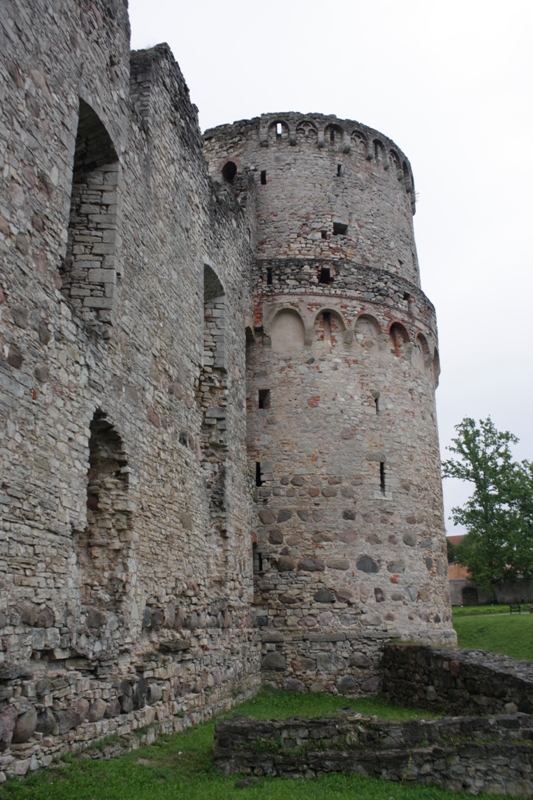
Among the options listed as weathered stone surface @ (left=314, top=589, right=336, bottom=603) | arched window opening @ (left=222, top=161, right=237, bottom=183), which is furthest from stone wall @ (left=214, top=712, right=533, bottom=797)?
arched window opening @ (left=222, top=161, right=237, bottom=183)

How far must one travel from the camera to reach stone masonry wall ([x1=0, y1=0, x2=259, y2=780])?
6.63 metres

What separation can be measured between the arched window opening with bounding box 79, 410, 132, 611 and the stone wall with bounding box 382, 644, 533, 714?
5.60 metres

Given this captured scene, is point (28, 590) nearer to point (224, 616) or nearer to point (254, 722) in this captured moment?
point (254, 722)

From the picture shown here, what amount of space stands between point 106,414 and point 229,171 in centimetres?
1144

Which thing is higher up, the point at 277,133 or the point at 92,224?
the point at 277,133

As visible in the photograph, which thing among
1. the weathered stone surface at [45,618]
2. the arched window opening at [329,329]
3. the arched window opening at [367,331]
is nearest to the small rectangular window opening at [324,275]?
the arched window opening at [329,329]

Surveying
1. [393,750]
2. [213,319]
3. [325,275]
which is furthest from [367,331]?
[393,750]

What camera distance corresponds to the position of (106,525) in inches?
337

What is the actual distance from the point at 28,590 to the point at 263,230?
12.2 m

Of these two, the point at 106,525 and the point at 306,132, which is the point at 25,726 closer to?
the point at 106,525

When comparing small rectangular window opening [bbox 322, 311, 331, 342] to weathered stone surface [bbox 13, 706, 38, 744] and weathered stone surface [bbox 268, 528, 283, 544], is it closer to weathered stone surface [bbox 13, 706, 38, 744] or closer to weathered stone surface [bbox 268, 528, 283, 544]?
weathered stone surface [bbox 268, 528, 283, 544]

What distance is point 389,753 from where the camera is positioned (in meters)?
7.38

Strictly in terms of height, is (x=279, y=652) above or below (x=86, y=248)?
below

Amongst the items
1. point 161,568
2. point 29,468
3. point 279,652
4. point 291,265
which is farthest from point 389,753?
point 291,265
